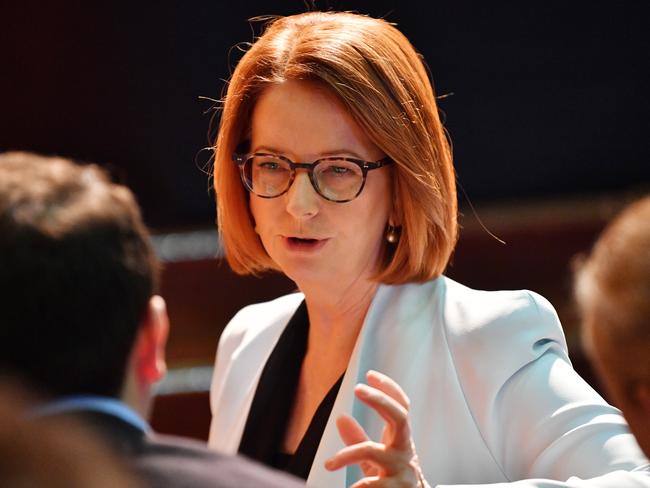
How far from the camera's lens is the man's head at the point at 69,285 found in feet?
4.24

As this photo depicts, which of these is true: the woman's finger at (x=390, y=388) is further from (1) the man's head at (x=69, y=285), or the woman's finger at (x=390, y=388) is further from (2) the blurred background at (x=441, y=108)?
(2) the blurred background at (x=441, y=108)

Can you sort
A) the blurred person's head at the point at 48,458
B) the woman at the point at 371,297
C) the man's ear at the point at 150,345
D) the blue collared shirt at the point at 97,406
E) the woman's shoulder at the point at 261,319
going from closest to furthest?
the blurred person's head at the point at 48,458 → the blue collared shirt at the point at 97,406 → the man's ear at the point at 150,345 → the woman at the point at 371,297 → the woman's shoulder at the point at 261,319

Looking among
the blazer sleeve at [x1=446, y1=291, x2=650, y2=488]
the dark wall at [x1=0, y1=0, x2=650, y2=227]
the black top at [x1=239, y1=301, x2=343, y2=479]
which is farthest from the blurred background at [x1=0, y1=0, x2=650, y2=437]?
the blazer sleeve at [x1=446, y1=291, x2=650, y2=488]

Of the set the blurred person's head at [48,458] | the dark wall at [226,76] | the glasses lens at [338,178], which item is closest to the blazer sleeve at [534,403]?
the glasses lens at [338,178]

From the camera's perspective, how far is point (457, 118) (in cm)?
491

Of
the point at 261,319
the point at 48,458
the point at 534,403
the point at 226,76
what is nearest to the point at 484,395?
the point at 534,403

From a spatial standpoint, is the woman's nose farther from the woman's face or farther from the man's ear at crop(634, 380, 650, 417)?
the man's ear at crop(634, 380, 650, 417)

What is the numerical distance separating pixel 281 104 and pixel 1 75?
296 cm

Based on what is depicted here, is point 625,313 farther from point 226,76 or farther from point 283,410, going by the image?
point 226,76

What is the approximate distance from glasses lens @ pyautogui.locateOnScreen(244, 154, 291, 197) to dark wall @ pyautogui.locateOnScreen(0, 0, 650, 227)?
2.61 metres

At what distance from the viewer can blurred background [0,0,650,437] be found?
15.8ft

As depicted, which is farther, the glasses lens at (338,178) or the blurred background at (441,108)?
the blurred background at (441,108)

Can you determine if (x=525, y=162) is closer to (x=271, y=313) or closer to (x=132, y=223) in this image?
(x=271, y=313)

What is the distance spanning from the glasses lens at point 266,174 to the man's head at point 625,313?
91 cm
